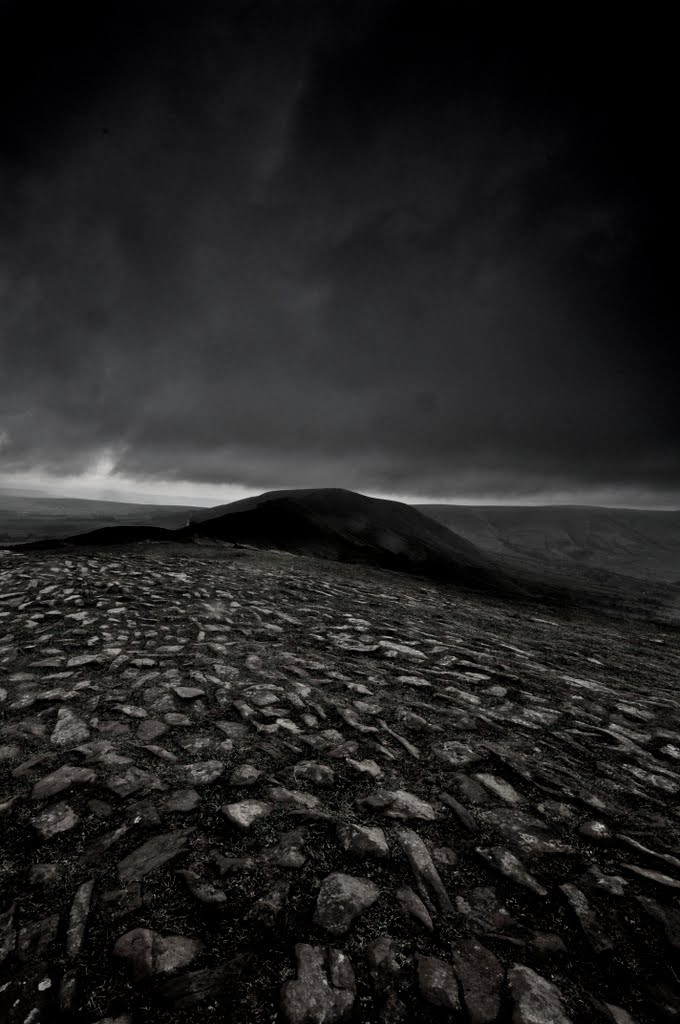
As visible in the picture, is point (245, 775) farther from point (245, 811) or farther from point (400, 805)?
point (400, 805)

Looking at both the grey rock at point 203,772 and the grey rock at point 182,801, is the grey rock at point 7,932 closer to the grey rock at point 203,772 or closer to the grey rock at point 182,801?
the grey rock at point 182,801

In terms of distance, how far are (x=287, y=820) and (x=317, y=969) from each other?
112 cm

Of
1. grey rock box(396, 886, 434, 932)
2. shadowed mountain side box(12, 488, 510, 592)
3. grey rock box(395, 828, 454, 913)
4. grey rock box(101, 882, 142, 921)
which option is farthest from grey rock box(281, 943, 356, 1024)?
shadowed mountain side box(12, 488, 510, 592)

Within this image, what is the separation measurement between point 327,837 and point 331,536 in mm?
22761

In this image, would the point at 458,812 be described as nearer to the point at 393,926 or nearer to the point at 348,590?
the point at 393,926

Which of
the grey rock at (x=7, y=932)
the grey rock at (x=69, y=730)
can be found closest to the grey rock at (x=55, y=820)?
the grey rock at (x=7, y=932)

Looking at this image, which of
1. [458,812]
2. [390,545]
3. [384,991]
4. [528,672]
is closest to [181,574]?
[528,672]

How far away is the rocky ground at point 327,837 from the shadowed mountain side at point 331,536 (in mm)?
14102

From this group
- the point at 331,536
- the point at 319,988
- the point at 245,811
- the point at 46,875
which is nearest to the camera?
the point at 319,988

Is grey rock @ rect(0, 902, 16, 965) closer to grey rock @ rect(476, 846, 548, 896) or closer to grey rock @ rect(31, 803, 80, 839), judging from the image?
grey rock @ rect(31, 803, 80, 839)

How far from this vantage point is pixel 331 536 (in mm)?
25875

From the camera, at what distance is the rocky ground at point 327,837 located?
7.07 ft

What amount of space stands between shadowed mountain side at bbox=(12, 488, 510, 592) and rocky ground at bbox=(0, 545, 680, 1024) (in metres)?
14.1

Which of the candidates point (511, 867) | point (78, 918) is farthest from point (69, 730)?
point (511, 867)
